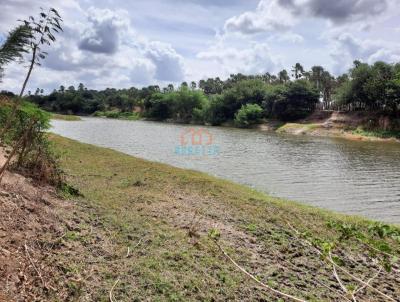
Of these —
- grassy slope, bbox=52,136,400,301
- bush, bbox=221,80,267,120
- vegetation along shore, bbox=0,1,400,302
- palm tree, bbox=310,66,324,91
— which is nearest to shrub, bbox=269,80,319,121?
bush, bbox=221,80,267,120

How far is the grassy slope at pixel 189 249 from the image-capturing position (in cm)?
593

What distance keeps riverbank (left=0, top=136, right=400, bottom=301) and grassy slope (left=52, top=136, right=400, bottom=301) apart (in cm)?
2

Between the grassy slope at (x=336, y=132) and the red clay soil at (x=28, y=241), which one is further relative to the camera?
the grassy slope at (x=336, y=132)

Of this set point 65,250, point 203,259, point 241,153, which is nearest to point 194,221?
point 203,259

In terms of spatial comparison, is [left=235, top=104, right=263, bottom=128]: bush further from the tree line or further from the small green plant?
the small green plant

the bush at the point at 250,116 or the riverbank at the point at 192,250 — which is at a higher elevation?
the bush at the point at 250,116

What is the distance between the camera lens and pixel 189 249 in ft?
24.5

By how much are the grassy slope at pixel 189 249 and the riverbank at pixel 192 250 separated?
2 cm

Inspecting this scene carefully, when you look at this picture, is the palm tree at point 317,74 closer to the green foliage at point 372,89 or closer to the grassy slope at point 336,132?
the green foliage at point 372,89

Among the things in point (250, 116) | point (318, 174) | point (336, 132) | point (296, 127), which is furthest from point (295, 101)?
point (318, 174)

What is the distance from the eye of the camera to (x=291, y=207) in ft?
39.7

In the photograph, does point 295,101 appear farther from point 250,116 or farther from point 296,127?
point 296,127

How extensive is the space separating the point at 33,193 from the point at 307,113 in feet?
223

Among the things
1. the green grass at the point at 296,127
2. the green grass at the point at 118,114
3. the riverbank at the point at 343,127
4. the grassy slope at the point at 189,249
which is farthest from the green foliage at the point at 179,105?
the grassy slope at the point at 189,249
